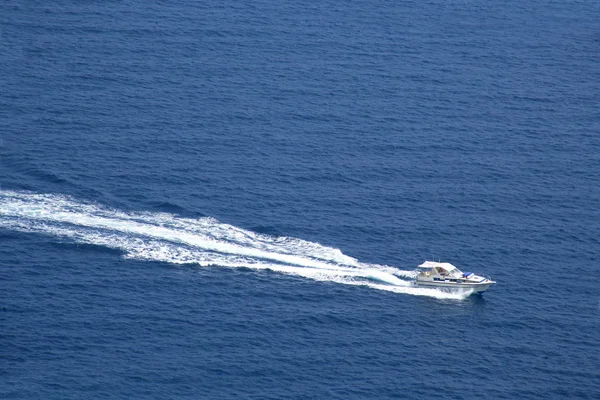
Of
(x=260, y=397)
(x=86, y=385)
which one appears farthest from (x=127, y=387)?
(x=260, y=397)

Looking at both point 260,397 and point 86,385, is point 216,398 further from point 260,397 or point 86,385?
point 86,385

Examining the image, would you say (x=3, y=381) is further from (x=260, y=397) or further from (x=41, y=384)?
(x=260, y=397)

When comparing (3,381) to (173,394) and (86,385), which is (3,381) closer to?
(86,385)

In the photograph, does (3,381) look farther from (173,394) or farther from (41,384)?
(173,394)

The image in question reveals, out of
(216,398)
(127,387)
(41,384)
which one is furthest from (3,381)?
(216,398)

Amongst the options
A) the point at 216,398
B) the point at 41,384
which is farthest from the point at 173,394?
the point at 41,384
